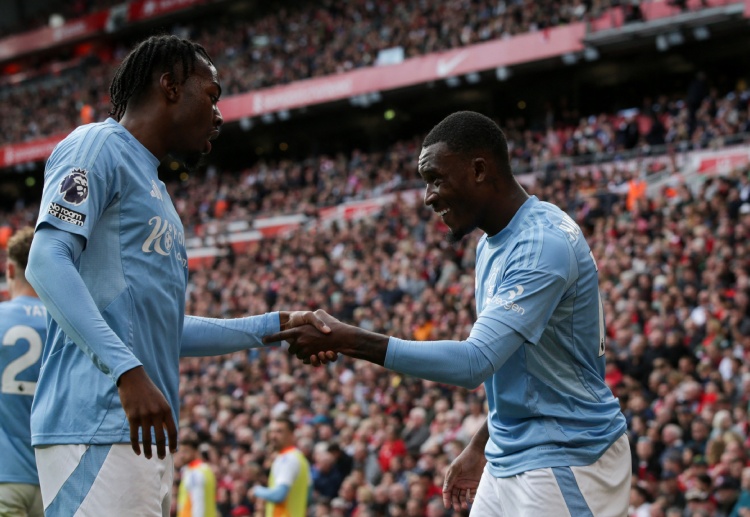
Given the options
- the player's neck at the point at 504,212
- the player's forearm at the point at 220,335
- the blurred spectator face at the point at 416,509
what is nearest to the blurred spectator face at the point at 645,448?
the blurred spectator face at the point at 416,509

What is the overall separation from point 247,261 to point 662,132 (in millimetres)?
→ 9804

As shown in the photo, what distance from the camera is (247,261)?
23219mm

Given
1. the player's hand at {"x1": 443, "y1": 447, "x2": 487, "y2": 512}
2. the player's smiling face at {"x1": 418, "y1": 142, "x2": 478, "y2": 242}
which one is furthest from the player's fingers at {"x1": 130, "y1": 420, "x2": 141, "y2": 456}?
the player's hand at {"x1": 443, "y1": 447, "x2": 487, "y2": 512}

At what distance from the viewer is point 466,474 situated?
4094 millimetres

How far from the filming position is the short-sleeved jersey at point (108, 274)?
2.85 meters

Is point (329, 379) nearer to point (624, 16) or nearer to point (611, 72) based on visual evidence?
point (624, 16)

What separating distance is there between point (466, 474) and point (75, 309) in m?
1.99

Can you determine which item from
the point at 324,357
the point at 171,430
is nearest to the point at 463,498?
the point at 324,357

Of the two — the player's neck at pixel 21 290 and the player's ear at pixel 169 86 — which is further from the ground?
the player's ear at pixel 169 86

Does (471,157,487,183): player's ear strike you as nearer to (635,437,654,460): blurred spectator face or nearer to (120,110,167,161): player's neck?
(120,110,167,161): player's neck

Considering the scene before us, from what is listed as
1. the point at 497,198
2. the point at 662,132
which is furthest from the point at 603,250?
the point at 497,198

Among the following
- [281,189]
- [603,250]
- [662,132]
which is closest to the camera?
[603,250]

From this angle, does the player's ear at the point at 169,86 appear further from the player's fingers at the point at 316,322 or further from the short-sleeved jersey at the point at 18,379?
the short-sleeved jersey at the point at 18,379

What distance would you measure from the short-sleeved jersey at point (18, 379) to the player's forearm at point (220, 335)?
144 cm
